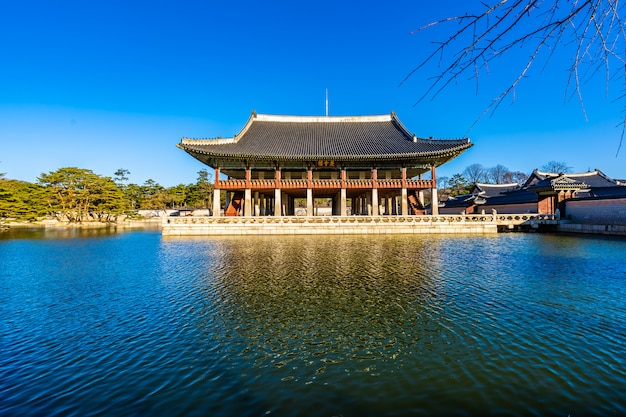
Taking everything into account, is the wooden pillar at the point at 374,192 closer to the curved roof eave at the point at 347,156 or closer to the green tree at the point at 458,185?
the curved roof eave at the point at 347,156

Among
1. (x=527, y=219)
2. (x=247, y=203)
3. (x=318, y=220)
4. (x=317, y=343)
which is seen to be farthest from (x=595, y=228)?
(x=247, y=203)

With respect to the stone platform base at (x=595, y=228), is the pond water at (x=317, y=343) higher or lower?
lower

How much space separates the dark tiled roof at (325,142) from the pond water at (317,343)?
17785 millimetres

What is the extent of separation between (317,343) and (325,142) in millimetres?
28534

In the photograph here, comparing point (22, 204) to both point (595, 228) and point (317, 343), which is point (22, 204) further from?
point (595, 228)

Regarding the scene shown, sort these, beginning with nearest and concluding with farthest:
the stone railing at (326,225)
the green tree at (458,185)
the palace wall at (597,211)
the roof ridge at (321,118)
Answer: the palace wall at (597,211) → the stone railing at (326,225) → the roof ridge at (321,118) → the green tree at (458,185)

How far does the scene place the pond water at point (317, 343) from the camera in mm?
3691

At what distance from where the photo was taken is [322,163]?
2908cm

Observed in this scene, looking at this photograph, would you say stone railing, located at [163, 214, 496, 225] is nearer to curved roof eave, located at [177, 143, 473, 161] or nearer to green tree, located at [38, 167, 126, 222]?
curved roof eave, located at [177, 143, 473, 161]

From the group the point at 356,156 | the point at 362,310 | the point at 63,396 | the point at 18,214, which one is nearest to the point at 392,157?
the point at 356,156

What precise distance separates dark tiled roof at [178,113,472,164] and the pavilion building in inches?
3.5

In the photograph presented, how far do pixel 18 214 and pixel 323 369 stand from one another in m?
52.3

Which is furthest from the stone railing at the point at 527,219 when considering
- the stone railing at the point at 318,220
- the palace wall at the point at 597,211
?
the palace wall at the point at 597,211

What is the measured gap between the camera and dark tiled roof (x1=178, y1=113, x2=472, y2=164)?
2698 cm
